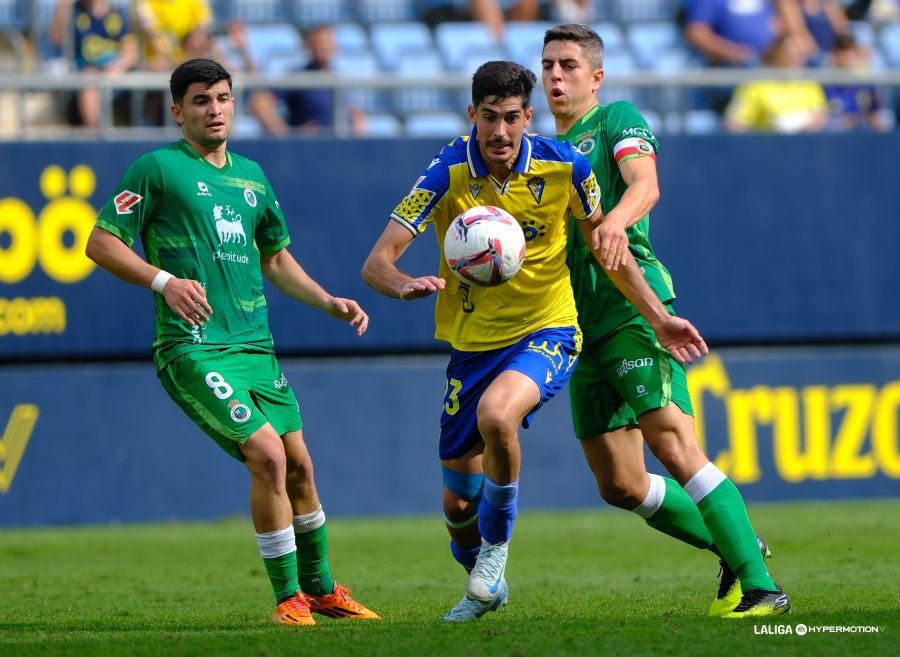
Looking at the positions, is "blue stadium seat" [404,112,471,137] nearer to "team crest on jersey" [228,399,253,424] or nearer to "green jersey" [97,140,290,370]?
"green jersey" [97,140,290,370]

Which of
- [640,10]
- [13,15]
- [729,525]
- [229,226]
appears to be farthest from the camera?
[640,10]

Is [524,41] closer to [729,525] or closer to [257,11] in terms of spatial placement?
[257,11]

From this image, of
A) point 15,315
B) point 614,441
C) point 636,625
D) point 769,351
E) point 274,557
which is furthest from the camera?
point 769,351

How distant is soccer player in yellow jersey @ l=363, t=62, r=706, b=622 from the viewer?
614 centimetres

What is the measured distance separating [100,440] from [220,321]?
6.78 meters

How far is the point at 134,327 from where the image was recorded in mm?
13039

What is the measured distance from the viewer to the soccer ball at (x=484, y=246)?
6055mm

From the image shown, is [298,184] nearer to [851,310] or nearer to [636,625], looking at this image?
[851,310]

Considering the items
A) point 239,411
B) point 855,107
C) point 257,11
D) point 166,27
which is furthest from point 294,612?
point 257,11

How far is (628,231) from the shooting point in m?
6.65

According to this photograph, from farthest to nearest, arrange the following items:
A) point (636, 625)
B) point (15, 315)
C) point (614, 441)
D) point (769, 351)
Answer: point (769, 351), point (15, 315), point (614, 441), point (636, 625)

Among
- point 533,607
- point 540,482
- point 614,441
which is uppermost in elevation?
point 614,441

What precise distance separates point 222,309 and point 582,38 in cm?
216

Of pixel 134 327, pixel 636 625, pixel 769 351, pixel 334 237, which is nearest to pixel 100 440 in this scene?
pixel 134 327
